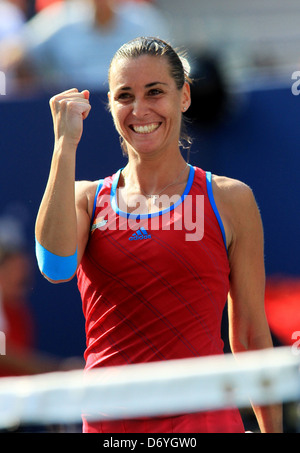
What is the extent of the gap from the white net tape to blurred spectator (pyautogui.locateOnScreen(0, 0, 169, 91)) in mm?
2240

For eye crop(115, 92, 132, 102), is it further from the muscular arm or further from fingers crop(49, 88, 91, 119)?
the muscular arm

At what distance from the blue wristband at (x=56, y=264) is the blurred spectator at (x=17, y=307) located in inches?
82.8

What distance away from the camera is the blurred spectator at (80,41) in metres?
4.93

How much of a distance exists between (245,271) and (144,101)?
0.63 meters

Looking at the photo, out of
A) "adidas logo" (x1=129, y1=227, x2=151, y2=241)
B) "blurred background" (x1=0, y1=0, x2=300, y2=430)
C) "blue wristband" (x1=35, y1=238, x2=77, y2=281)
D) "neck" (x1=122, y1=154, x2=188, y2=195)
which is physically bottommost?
"blue wristband" (x1=35, y1=238, x2=77, y2=281)

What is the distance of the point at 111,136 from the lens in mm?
4422

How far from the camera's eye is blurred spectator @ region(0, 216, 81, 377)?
13.7 ft

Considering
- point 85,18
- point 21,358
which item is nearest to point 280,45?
point 85,18

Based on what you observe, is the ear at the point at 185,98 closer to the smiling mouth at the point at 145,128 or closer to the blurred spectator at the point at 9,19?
the smiling mouth at the point at 145,128

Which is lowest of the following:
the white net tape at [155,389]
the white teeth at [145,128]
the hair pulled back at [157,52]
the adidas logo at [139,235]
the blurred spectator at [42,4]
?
the white net tape at [155,389]

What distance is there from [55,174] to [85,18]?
3235 millimetres

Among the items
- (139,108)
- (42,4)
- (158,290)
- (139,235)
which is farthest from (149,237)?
(42,4)

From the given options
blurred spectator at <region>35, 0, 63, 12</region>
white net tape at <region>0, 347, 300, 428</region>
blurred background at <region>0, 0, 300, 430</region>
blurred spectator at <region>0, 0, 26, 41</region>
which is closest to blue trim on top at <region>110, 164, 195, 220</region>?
white net tape at <region>0, 347, 300, 428</region>

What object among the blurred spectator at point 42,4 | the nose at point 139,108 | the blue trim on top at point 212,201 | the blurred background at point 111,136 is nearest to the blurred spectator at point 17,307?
the blurred background at point 111,136
